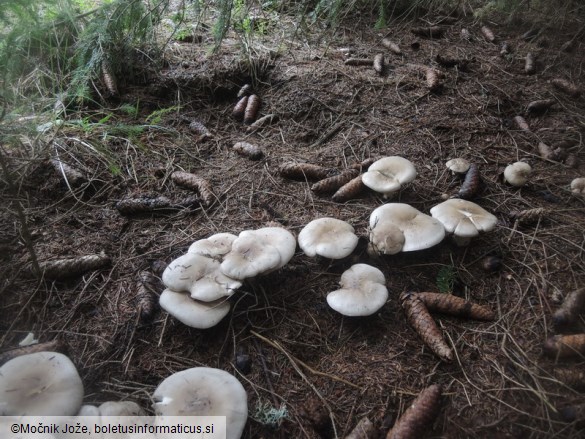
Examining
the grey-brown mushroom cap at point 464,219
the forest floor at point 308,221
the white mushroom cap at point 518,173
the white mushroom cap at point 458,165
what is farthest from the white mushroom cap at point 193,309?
the white mushroom cap at point 518,173

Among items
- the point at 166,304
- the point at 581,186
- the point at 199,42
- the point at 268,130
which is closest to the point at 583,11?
the point at 581,186

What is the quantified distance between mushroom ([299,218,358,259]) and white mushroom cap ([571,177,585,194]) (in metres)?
1.74

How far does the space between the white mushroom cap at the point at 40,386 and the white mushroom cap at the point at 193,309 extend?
536 millimetres

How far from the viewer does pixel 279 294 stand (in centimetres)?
249

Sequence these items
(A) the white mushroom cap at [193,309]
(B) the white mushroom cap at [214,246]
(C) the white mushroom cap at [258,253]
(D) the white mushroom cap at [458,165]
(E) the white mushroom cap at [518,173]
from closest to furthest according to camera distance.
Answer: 1. (A) the white mushroom cap at [193,309]
2. (C) the white mushroom cap at [258,253]
3. (B) the white mushroom cap at [214,246]
4. (E) the white mushroom cap at [518,173]
5. (D) the white mushroom cap at [458,165]

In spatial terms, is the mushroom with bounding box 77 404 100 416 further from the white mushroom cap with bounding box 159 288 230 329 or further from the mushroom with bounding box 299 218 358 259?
the mushroom with bounding box 299 218 358 259

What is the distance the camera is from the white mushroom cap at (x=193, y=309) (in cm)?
218

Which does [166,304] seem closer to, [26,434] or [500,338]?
[26,434]

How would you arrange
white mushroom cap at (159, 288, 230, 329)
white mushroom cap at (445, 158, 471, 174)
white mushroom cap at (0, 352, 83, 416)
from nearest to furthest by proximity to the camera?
1. white mushroom cap at (0, 352, 83, 416)
2. white mushroom cap at (159, 288, 230, 329)
3. white mushroom cap at (445, 158, 471, 174)

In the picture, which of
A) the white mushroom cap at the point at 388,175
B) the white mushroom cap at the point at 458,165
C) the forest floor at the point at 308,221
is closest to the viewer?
the forest floor at the point at 308,221

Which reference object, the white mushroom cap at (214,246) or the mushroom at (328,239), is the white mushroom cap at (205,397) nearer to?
the white mushroom cap at (214,246)

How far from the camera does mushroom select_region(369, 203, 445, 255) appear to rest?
2.48m

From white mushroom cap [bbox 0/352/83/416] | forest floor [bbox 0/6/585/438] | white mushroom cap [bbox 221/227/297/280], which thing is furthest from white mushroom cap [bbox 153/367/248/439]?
white mushroom cap [bbox 221/227/297/280]

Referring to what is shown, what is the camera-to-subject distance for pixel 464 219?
2.59 metres
